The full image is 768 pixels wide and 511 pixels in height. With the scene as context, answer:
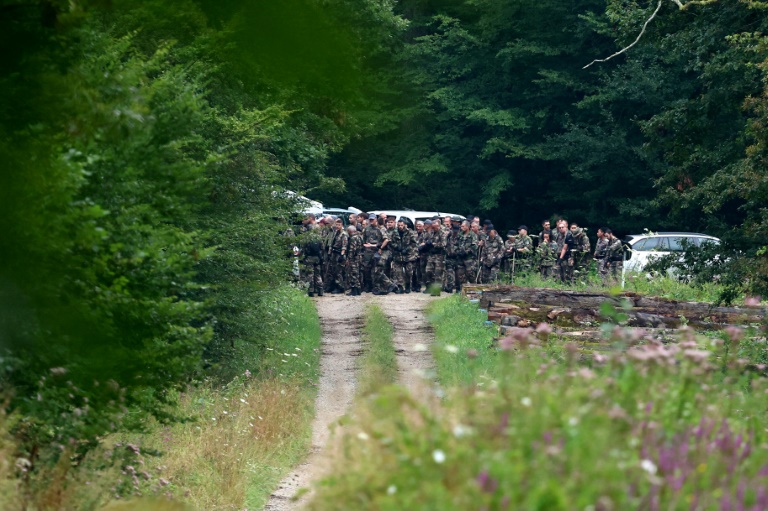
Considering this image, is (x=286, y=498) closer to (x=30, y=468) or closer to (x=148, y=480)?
(x=148, y=480)

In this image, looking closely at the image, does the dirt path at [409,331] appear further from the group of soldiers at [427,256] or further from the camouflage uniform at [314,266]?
the camouflage uniform at [314,266]

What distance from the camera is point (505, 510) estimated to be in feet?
14.6

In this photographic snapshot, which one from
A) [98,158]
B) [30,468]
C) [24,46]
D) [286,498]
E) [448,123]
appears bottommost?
[286,498]

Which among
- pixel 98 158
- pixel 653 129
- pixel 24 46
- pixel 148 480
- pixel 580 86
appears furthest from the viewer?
pixel 580 86

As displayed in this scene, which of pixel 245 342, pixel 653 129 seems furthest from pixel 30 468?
pixel 653 129

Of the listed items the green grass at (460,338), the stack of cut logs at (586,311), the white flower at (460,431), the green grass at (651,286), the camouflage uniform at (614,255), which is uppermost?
the camouflage uniform at (614,255)

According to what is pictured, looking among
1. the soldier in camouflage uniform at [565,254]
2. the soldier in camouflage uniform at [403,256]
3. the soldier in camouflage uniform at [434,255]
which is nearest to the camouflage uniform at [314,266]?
the soldier in camouflage uniform at [403,256]

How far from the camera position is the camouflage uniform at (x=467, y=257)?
31.4 meters

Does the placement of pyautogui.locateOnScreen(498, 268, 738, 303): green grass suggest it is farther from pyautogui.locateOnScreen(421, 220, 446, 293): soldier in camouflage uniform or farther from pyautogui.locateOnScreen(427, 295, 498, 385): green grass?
pyautogui.locateOnScreen(421, 220, 446, 293): soldier in camouflage uniform

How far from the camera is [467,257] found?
31469 mm

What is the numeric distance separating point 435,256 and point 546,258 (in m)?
2.99

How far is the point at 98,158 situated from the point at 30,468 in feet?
8.62

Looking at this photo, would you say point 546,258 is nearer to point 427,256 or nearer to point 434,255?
point 434,255

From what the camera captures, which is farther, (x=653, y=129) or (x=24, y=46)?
(x=653, y=129)
